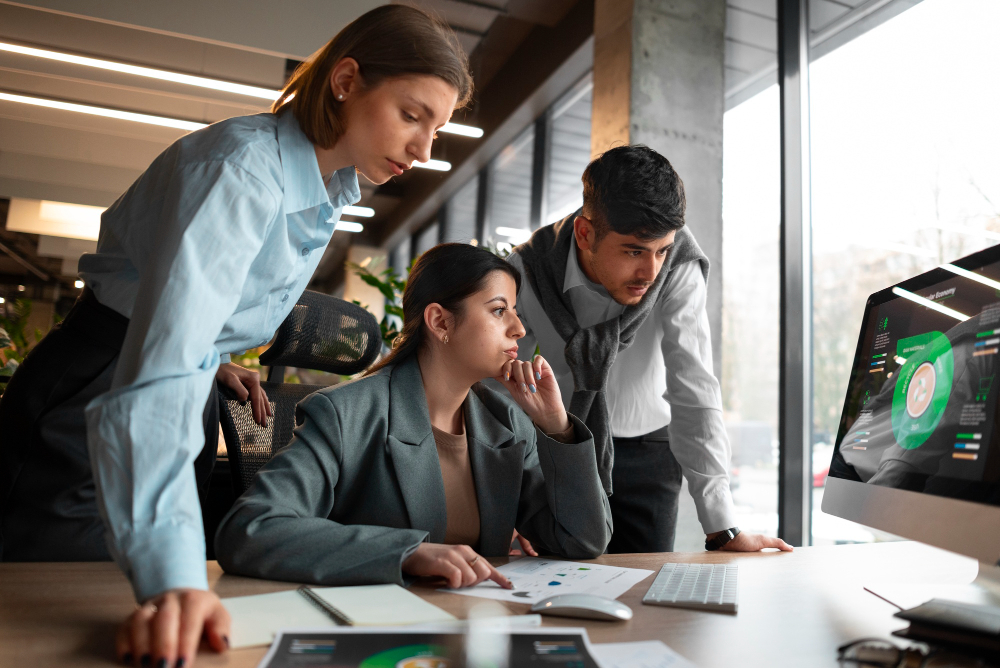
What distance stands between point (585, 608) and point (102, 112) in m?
5.16

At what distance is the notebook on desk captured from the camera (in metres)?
0.77

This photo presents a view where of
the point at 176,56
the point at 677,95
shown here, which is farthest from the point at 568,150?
the point at 176,56

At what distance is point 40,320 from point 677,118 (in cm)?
637

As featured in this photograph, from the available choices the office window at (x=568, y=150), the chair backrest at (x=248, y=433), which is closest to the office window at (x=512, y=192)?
the office window at (x=568, y=150)

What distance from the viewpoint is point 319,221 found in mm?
1125

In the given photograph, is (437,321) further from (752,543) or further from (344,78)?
(752,543)

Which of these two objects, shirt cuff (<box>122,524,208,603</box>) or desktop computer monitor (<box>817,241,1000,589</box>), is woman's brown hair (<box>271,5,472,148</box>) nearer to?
shirt cuff (<box>122,524,208,603</box>)

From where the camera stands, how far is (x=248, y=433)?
5.13 ft

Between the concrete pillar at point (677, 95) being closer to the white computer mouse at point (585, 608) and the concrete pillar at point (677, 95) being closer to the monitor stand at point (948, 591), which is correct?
the monitor stand at point (948, 591)

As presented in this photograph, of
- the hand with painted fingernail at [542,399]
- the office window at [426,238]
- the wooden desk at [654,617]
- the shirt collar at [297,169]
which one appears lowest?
the wooden desk at [654,617]

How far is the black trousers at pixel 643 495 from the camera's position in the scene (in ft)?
5.85

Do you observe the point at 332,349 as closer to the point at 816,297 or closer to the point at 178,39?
the point at 816,297

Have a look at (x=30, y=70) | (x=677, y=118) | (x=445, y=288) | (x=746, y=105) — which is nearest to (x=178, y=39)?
(x=30, y=70)

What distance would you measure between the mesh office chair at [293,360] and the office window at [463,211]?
16.7 ft
